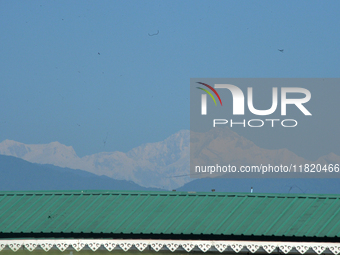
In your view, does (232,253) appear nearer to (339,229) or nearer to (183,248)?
(183,248)

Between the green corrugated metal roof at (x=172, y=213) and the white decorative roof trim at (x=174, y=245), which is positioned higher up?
the green corrugated metal roof at (x=172, y=213)

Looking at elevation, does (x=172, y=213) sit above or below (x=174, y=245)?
above

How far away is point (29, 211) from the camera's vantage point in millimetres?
19781

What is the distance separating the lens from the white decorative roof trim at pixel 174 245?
55.4 ft

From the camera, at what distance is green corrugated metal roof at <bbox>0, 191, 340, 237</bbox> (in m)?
17.7

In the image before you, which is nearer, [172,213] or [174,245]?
[174,245]

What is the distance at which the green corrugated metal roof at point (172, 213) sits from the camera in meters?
17.7

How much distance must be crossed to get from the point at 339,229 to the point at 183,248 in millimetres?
4893

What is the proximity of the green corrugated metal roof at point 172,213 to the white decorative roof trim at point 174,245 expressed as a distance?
13.0 inches

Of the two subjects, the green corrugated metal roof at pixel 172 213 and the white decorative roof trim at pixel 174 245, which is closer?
the white decorative roof trim at pixel 174 245

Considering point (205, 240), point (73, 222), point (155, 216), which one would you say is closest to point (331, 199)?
point (205, 240)

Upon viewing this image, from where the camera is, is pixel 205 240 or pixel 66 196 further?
pixel 66 196

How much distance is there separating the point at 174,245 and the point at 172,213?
4.95 ft

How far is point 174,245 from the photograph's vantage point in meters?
17.6
